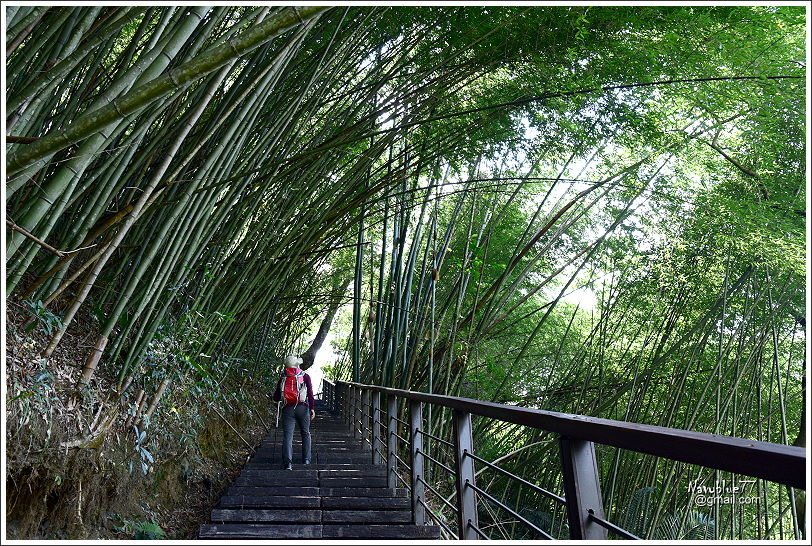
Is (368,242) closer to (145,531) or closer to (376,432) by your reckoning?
(376,432)

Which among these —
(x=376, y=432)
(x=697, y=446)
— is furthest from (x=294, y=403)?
(x=697, y=446)

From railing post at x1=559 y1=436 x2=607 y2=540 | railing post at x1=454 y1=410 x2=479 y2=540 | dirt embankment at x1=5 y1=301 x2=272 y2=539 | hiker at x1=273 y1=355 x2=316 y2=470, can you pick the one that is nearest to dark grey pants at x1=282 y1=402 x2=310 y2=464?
hiker at x1=273 y1=355 x2=316 y2=470

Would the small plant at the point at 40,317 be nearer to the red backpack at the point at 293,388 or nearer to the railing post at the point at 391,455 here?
the railing post at the point at 391,455

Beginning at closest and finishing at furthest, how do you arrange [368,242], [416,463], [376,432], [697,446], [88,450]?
[697,446] → [88,450] → [416,463] → [368,242] → [376,432]

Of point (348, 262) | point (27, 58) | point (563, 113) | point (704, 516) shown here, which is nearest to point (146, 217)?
point (27, 58)

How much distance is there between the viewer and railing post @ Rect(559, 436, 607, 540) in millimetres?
1242

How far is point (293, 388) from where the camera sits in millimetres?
4305

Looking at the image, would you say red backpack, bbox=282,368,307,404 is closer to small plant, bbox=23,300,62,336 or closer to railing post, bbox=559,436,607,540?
small plant, bbox=23,300,62,336

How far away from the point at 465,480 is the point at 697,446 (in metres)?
1.39

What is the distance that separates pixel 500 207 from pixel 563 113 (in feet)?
7.16

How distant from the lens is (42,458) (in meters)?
2.02

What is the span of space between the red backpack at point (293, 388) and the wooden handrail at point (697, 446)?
2.99 meters

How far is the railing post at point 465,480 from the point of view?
216 centimetres

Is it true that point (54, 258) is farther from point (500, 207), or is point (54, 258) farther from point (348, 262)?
point (348, 262)
